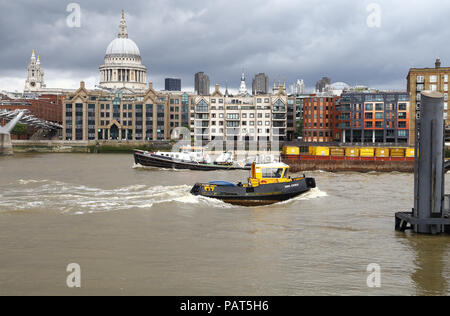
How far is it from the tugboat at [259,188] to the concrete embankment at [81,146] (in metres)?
92.4

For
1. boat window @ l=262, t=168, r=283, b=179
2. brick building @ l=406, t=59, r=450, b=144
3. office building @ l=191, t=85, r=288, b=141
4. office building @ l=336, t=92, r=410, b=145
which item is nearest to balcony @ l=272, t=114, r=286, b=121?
office building @ l=191, t=85, r=288, b=141

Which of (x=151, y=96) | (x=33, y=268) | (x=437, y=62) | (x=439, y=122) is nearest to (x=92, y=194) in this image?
(x=33, y=268)

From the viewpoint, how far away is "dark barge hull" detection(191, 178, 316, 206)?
37281 millimetres

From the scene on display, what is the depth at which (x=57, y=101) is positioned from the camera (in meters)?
186

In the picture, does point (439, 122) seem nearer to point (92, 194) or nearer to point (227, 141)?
point (92, 194)

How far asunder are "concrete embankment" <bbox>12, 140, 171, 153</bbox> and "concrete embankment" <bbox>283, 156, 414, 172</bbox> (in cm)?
6297

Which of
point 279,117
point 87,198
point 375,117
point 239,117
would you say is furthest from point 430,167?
point 279,117

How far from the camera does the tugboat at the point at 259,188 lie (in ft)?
123

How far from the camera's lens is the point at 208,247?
78.2ft

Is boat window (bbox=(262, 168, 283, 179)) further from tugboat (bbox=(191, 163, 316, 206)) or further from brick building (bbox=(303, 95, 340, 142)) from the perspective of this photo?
brick building (bbox=(303, 95, 340, 142))

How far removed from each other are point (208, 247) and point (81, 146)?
117 metres

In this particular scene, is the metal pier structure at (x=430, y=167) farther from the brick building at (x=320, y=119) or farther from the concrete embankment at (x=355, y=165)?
the brick building at (x=320, y=119)

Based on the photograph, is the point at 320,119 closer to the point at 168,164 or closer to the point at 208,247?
the point at 168,164

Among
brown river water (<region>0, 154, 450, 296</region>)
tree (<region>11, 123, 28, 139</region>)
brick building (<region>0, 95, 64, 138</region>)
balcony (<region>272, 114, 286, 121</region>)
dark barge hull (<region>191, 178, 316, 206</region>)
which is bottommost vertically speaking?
brown river water (<region>0, 154, 450, 296</region>)
